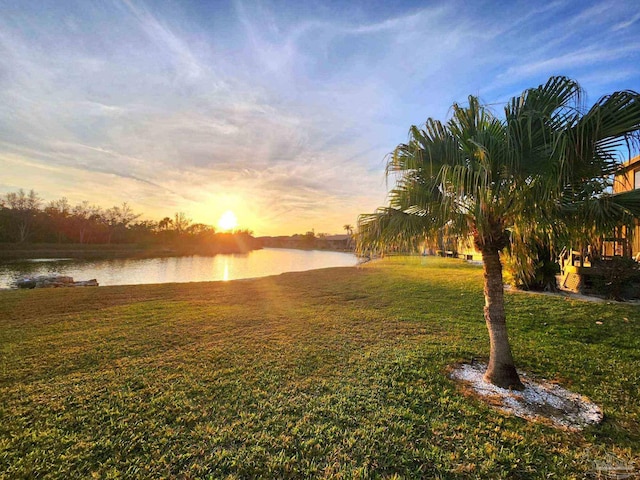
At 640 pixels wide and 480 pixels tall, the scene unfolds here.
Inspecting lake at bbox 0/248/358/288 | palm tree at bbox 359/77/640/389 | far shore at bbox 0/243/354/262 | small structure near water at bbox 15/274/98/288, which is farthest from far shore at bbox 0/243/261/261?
palm tree at bbox 359/77/640/389

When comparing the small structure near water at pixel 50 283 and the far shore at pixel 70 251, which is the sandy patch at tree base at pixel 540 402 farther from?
the far shore at pixel 70 251

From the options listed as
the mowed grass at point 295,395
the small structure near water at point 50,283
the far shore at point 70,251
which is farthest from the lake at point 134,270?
the mowed grass at point 295,395

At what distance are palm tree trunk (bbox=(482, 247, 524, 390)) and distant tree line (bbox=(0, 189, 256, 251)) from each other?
56552mm

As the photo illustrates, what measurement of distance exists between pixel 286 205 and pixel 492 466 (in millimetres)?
26691

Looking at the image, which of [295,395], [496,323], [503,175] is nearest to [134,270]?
[295,395]

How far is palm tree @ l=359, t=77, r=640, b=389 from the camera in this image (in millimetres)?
2414

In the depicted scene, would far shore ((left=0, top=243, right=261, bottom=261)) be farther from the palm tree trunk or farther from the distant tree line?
the palm tree trunk

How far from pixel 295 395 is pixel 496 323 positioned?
2.58 meters

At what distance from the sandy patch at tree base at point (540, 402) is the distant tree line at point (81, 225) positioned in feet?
185

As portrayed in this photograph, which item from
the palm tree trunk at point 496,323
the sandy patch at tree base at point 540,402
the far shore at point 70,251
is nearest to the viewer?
the sandy patch at tree base at point 540,402

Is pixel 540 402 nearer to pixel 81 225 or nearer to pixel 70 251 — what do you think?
pixel 70 251

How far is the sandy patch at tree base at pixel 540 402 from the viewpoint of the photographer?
2.60 m

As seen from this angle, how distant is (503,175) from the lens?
→ 8.70 feet

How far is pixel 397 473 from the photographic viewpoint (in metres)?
1.90
